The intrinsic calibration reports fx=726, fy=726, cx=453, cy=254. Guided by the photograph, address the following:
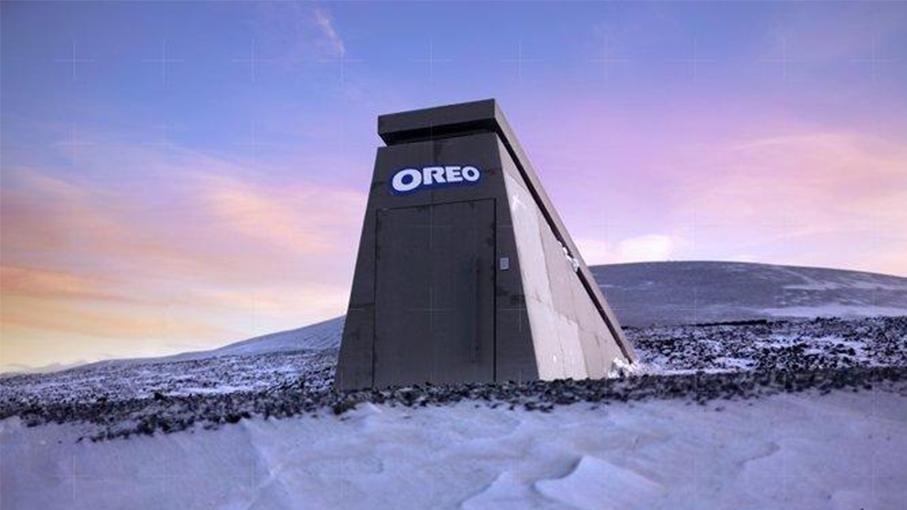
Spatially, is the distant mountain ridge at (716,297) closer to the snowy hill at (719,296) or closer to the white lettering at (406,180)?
the snowy hill at (719,296)

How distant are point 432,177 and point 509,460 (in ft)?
28.4

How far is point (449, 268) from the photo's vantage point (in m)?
13.2

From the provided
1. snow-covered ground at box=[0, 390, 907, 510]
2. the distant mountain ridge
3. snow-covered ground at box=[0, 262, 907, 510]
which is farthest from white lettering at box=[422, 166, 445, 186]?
the distant mountain ridge

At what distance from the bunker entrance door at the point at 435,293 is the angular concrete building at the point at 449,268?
2cm

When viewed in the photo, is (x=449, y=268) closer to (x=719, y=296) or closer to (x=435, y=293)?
(x=435, y=293)

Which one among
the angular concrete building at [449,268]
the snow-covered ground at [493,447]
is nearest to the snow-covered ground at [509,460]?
the snow-covered ground at [493,447]

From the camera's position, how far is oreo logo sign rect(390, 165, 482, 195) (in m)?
13.4

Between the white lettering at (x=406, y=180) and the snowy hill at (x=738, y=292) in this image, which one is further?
the snowy hill at (x=738, y=292)

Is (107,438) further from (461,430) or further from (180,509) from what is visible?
(461,430)

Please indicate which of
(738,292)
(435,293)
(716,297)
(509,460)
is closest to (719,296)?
(716,297)

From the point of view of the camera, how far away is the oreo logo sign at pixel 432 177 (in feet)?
44.0

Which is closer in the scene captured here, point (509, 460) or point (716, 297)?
point (509, 460)

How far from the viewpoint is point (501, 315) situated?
1257 centimetres

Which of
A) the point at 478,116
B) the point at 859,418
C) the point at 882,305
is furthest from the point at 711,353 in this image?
the point at 882,305
